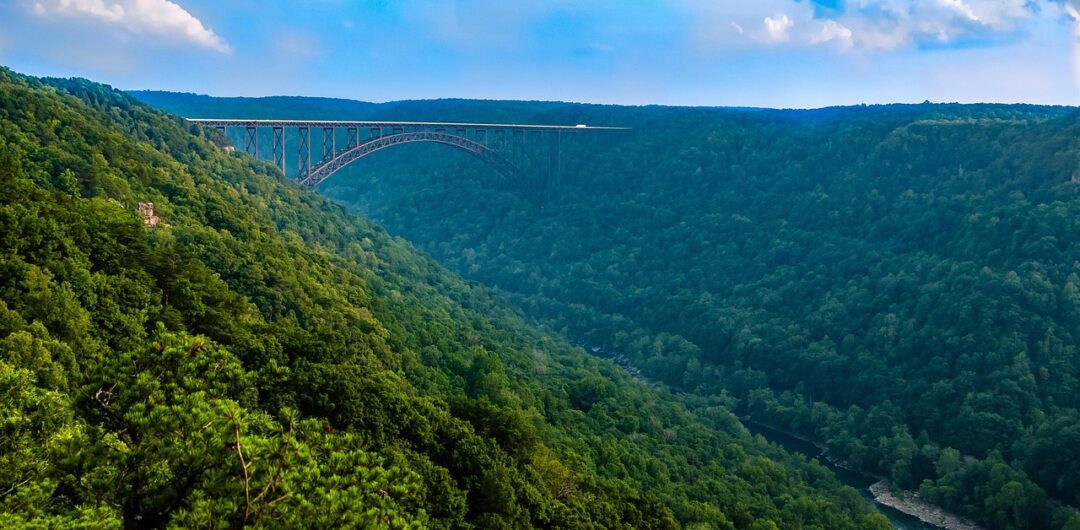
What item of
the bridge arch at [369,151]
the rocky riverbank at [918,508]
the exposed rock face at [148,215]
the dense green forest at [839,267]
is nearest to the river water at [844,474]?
the rocky riverbank at [918,508]

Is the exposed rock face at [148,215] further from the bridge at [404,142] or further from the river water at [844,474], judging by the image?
the river water at [844,474]

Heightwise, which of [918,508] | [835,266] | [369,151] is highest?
[369,151]

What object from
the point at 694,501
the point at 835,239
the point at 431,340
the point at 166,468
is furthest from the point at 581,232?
the point at 166,468

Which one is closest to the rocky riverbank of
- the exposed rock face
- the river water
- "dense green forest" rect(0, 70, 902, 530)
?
the river water

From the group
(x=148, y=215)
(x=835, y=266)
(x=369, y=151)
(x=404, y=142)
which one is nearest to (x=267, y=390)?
(x=148, y=215)

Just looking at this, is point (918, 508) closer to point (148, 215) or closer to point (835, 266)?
point (835, 266)

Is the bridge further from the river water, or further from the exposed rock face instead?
the river water
